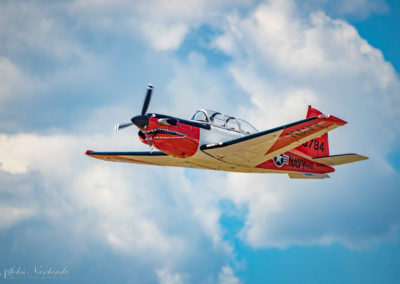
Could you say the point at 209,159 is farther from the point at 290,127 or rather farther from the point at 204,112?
the point at 290,127

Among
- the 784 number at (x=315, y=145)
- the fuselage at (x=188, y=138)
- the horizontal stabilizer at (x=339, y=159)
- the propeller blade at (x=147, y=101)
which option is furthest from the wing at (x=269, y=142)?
the 784 number at (x=315, y=145)

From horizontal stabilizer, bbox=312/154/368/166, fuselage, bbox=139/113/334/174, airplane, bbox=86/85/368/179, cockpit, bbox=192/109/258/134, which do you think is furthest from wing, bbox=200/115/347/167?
horizontal stabilizer, bbox=312/154/368/166

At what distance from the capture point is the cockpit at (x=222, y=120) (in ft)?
90.7

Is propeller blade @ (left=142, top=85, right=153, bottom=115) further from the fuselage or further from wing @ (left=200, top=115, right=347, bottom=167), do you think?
wing @ (left=200, top=115, right=347, bottom=167)

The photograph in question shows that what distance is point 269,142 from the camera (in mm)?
26641

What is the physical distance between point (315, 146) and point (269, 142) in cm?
697

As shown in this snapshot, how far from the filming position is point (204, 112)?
27.8m

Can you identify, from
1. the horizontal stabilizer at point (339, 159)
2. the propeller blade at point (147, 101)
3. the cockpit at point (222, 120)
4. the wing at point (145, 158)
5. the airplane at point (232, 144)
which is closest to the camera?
the airplane at point (232, 144)

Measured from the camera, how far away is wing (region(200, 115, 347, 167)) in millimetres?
24547

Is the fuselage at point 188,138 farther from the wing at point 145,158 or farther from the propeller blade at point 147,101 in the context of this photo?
the wing at point 145,158

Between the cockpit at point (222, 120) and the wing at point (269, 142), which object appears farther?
the cockpit at point (222, 120)

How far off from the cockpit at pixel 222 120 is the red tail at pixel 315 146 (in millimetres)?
4623

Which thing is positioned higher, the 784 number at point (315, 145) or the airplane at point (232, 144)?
the 784 number at point (315, 145)

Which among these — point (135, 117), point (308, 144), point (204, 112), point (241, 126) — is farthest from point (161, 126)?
point (308, 144)
